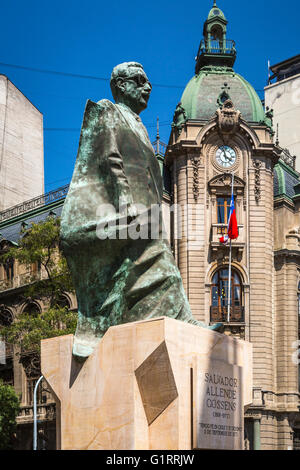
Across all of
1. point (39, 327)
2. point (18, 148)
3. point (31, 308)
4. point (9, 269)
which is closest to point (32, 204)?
point (18, 148)

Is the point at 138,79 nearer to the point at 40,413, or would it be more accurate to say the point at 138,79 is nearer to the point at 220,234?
the point at 220,234

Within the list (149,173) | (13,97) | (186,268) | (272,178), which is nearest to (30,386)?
(186,268)

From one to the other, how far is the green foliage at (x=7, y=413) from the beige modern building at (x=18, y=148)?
69.0 ft

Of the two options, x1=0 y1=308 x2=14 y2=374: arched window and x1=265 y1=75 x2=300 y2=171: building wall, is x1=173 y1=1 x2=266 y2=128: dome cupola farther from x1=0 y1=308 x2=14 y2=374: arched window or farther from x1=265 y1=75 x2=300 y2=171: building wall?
x1=0 y1=308 x2=14 y2=374: arched window

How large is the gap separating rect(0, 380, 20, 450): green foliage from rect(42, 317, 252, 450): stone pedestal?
30.6 m

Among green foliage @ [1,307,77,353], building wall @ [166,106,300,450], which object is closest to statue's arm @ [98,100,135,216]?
green foliage @ [1,307,77,353]

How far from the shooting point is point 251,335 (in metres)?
44.2

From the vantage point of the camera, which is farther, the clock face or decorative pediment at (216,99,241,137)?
the clock face

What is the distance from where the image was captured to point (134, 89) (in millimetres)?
10273

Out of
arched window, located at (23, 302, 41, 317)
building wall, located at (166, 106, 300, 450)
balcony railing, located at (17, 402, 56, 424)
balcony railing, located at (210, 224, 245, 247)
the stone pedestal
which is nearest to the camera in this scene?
the stone pedestal

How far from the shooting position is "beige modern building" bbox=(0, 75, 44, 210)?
2267 inches

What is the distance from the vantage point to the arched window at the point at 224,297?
4425cm
